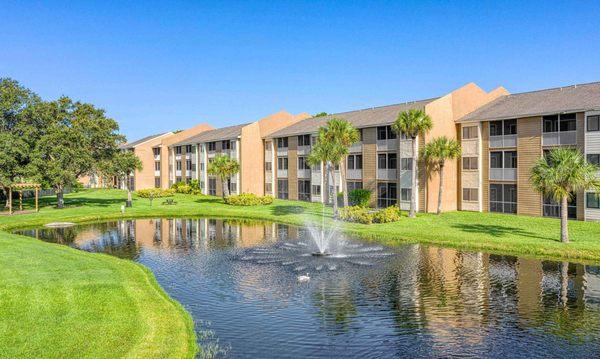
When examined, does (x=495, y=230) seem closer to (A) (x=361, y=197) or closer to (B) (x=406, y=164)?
Result: (B) (x=406, y=164)

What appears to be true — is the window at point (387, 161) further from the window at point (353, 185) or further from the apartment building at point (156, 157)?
the apartment building at point (156, 157)

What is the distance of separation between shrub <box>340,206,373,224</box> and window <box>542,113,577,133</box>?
1946 cm

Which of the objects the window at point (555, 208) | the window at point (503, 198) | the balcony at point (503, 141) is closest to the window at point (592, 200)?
the window at point (555, 208)

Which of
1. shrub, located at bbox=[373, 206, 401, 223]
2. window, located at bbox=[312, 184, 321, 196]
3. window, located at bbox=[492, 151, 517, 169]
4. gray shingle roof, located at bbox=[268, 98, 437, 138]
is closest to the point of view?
shrub, located at bbox=[373, 206, 401, 223]

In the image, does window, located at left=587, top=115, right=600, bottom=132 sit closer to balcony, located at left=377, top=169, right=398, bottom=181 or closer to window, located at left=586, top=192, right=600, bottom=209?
window, located at left=586, top=192, right=600, bottom=209

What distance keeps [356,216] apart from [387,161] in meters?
10.8

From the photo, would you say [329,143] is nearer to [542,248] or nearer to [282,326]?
[542,248]

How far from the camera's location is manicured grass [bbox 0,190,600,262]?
1321 inches

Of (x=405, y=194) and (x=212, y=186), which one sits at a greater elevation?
(x=212, y=186)

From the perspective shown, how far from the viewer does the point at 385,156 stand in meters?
57.5

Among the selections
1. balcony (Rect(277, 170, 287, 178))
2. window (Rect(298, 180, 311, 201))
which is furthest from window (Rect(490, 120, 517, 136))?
balcony (Rect(277, 170, 287, 178))

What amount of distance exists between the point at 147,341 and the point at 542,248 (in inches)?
1117

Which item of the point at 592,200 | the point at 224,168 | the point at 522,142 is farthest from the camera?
the point at 224,168

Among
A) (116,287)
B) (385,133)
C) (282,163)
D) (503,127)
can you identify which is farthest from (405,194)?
(116,287)
